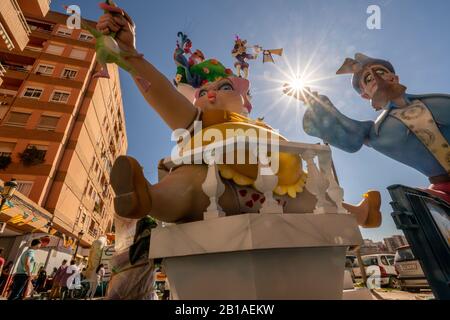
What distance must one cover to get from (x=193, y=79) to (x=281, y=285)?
84.2 inches

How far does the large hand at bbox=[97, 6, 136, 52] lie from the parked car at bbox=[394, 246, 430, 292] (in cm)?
773

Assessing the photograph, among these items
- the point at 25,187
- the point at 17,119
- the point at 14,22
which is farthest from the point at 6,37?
the point at 17,119

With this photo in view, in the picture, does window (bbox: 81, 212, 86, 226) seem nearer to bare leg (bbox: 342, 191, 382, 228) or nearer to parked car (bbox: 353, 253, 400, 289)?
parked car (bbox: 353, 253, 400, 289)

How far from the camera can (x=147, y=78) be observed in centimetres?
165

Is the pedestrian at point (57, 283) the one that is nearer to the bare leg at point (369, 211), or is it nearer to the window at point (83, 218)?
the bare leg at point (369, 211)

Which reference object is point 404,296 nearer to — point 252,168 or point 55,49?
point 252,168

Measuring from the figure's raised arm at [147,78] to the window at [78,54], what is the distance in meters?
21.3

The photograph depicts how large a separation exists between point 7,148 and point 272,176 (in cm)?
1873

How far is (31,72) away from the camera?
17.4m

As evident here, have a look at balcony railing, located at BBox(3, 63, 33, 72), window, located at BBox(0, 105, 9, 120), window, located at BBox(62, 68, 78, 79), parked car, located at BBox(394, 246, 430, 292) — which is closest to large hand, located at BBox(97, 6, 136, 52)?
parked car, located at BBox(394, 246, 430, 292)

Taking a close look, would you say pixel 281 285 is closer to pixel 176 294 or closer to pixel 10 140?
pixel 176 294

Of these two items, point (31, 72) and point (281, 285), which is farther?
point (31, 72)

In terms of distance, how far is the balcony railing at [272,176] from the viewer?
49.7 inches
